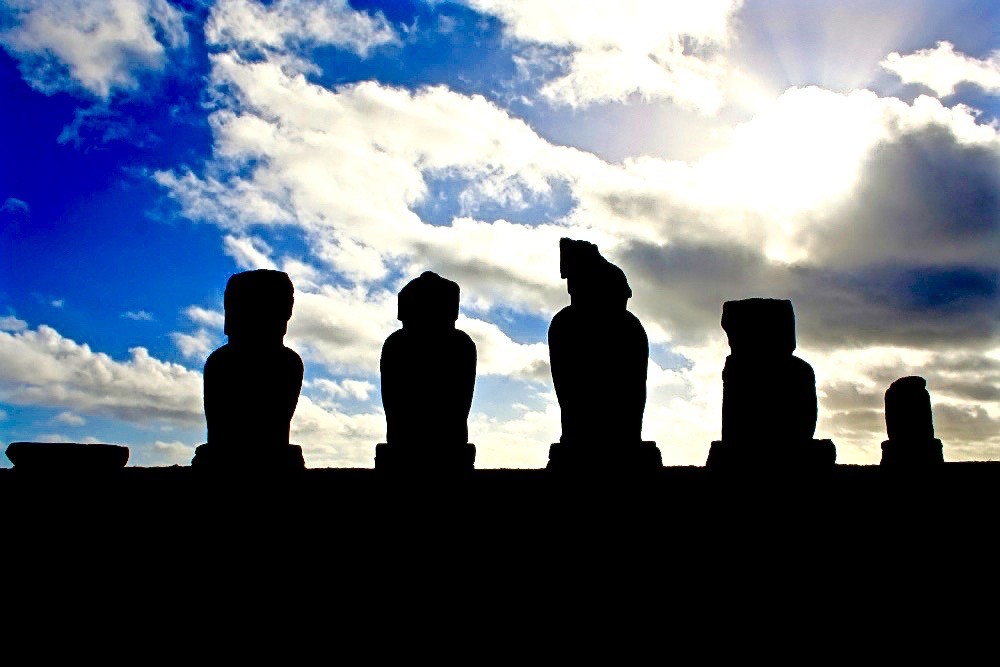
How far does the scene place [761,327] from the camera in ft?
22.9

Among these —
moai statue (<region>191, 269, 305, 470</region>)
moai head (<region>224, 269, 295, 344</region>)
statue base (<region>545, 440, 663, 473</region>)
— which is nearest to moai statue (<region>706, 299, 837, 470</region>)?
statue base (<region>545, 440, 663, 473</region>)

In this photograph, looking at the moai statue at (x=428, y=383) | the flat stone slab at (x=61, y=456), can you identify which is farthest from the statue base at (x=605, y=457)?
the flat stone slab at (x=61, y=456)

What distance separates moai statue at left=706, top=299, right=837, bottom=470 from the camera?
6652 mm

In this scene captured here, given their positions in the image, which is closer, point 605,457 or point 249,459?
point 605,457

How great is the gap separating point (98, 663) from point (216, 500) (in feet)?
4.50

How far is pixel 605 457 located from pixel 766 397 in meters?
1.43

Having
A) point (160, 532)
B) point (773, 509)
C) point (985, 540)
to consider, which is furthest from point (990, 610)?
point (160, 532)

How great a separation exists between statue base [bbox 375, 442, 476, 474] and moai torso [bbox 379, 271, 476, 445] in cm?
5

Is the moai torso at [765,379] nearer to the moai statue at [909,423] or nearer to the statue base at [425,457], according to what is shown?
the statue base at [425,457]

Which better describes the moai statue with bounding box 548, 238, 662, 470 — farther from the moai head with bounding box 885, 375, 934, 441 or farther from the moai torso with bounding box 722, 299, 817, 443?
the moai head with bounding box 885, 375, 934, 441

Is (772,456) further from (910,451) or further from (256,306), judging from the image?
(910,451)

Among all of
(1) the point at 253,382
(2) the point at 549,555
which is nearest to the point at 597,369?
(2) the point at 549,555

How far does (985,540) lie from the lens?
629 cm

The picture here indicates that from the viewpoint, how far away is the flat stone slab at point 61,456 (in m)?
6.75
